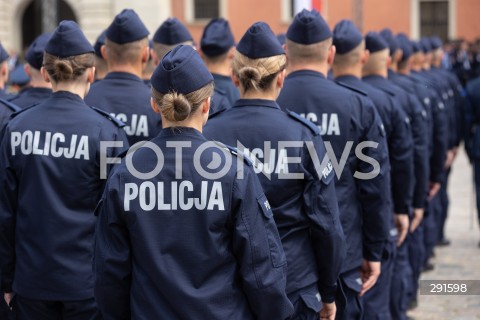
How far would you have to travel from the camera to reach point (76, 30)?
4.62 m

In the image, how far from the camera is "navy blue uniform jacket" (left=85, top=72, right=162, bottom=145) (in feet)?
17.4

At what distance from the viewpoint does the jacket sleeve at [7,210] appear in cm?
444

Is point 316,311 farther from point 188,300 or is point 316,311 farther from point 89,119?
point 89,119

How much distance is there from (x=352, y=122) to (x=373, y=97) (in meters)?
1.11

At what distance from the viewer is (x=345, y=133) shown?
4895 millimetres

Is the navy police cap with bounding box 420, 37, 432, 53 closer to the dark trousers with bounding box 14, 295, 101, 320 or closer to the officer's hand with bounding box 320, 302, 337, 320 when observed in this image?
the officer's hand with bounding box 320, 302, 337, 320

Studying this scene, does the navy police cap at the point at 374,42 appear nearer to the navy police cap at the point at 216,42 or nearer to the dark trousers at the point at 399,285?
the navy police cap at the point at 216,42

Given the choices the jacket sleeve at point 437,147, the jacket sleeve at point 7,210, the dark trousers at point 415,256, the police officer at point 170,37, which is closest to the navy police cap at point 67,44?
the jacket sleeve at point 7,210

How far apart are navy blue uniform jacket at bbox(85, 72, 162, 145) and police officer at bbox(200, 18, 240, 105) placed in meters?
1.00

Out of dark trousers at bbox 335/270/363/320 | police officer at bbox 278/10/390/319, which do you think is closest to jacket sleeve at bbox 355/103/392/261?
police officer at bbox 278/10/390/319

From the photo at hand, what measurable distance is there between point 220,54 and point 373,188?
6.16ft

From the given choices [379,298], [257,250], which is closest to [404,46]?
[379,298]

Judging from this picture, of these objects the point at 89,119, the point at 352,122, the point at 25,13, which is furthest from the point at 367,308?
the point at 25,13

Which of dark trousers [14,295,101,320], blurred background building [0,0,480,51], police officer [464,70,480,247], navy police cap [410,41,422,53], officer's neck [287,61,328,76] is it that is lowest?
blurred background building [0,0,480,51]
